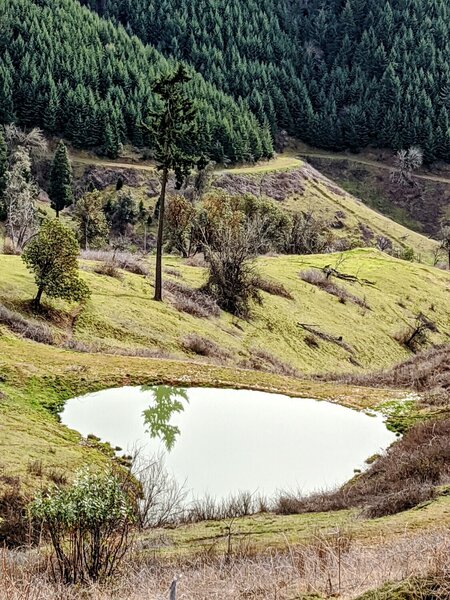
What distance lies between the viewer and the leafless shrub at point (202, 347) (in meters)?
38.9

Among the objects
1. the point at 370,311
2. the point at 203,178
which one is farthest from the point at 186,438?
the point at 203,178

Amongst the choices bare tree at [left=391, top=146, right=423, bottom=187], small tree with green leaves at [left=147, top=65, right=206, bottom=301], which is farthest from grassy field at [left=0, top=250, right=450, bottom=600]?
bare tree at [left=391, top=146, right=423, bottom=187]

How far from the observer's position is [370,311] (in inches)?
2458

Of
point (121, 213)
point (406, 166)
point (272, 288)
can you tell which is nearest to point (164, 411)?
point (272, 288)

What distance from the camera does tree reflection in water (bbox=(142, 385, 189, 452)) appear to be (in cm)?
1930

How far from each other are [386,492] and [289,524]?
3551 millimetres

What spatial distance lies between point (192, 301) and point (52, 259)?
50.0 ft

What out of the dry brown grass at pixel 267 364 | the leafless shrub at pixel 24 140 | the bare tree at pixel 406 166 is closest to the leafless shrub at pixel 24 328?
the dry brown grass at pixel 267 364

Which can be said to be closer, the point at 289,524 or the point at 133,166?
the point at 289,524

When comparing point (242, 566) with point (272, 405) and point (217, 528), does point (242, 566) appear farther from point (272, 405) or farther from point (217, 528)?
point (272, 405)

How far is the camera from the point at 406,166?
643 feet

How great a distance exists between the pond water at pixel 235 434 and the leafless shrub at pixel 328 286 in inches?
1574

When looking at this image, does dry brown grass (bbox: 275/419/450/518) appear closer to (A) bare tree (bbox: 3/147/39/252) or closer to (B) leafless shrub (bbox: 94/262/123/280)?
(B) leafless shrub (bbox: 94/262/123/280)

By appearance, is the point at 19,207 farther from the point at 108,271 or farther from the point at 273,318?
the point at 273,318
